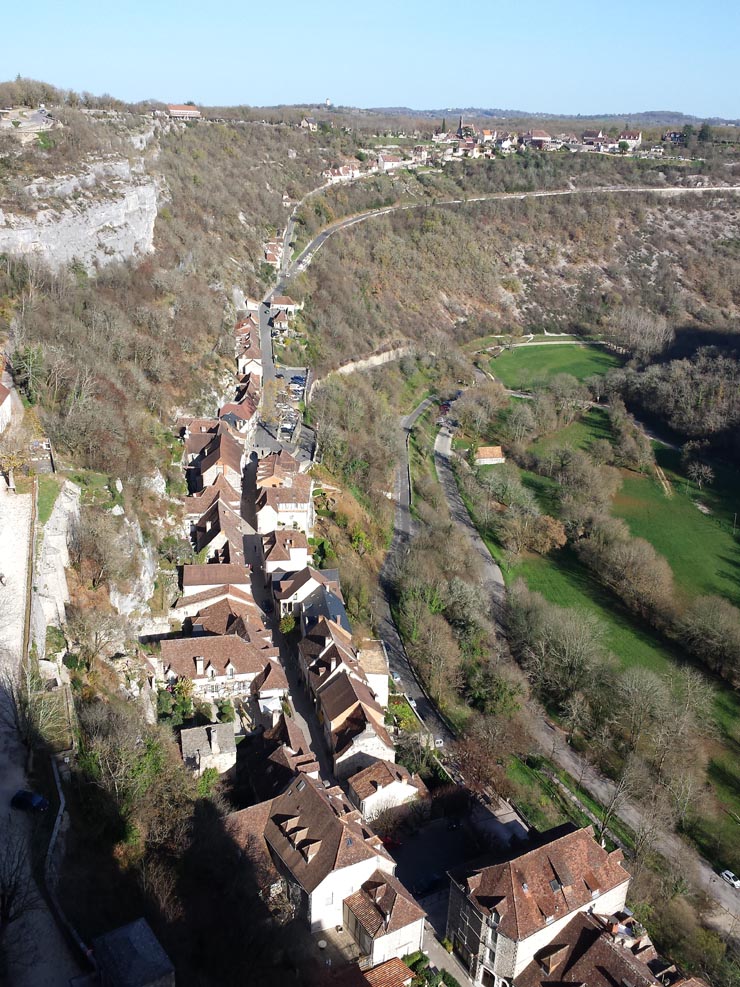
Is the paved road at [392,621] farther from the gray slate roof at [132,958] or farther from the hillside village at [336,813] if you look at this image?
the gray slate roof at [132,958]

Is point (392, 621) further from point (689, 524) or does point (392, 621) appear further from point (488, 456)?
point (689, 524)

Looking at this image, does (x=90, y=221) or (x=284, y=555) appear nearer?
(x=284, y=555)

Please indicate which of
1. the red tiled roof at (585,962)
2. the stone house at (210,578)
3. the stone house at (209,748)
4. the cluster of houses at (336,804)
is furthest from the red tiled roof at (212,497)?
the red tiled roof at (585,962)

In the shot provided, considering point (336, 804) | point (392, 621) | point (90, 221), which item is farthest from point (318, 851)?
point (90, 221)

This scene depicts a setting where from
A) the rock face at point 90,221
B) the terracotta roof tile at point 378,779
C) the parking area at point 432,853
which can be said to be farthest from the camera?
the rock face at point 90,221

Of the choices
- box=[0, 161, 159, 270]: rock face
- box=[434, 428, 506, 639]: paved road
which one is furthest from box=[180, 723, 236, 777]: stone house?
box=[0, 161, 159, 270]: rock face

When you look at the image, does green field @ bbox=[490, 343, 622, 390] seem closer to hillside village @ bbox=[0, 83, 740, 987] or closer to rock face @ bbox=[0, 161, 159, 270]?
rock face @ bbox=[0, 161, 159, 270]
